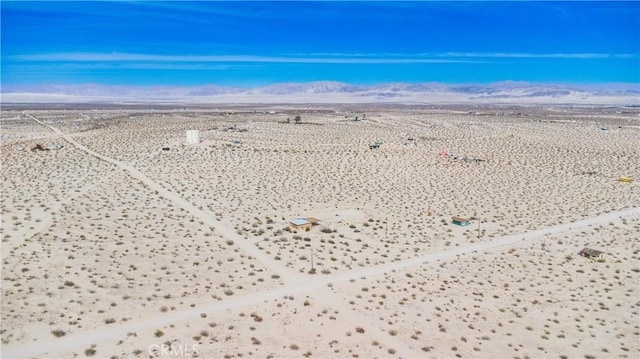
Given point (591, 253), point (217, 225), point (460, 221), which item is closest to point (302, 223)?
point (217, 225)

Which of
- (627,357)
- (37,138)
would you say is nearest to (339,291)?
(627,357)

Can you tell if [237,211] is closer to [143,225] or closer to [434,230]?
[143,225]

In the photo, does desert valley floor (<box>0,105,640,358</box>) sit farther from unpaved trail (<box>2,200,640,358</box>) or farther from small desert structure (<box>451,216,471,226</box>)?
small desert structure (<box>451,216,471,226</box>)

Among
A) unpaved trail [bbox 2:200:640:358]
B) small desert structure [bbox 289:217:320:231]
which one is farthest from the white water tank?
unpaved trail [bbox 2:200:640:358]

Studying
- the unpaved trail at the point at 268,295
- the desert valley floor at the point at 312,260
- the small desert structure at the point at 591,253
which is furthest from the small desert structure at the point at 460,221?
the small desert structure at the point at 591,253

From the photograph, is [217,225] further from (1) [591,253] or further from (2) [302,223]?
(1) [591,253]

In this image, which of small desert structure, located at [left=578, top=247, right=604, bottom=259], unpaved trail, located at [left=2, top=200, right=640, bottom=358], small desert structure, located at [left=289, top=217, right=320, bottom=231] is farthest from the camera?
small desert structure, located at [left=289, top=217, right=320, bottom=231]
